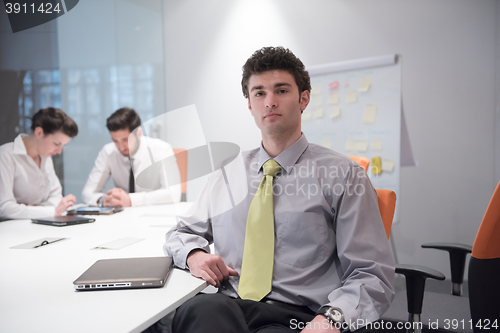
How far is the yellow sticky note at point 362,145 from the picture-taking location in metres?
2.60

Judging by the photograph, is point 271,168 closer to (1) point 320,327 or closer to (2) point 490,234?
(1) point 320,327

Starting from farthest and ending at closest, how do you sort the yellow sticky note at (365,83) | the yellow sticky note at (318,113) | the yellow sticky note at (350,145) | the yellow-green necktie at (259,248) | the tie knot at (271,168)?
the yellow sticky note at (318,113) → the yellow sticky note at (350,145) → the yellow sticky note at (365,83) → the tie knot at (271,168) → the yellow-green necktie at (259,248)

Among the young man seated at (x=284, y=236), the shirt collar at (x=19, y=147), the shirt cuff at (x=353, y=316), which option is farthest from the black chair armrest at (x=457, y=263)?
the shirt collar at (x=19, y=147)

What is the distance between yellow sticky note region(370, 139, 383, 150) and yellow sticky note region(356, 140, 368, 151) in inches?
1.7

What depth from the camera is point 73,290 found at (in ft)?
3.14

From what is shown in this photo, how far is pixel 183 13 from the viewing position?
3.92m

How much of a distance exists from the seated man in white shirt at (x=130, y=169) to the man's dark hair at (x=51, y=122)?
1.16ft

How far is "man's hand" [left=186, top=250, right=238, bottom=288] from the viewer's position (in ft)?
3.55

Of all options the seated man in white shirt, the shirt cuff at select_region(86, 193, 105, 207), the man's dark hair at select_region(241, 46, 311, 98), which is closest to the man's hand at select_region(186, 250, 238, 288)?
the man's dark hair at select_region(241, 46, 311, 98)

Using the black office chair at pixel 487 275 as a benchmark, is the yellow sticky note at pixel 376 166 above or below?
above

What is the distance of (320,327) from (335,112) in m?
2.09

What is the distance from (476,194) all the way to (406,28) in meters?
1.44

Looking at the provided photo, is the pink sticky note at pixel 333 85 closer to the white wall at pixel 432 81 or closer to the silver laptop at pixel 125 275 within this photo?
the white wall at pixel 432 81

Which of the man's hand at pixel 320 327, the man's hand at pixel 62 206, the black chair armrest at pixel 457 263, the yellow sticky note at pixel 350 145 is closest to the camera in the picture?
the man's hand at pixel 320 327
